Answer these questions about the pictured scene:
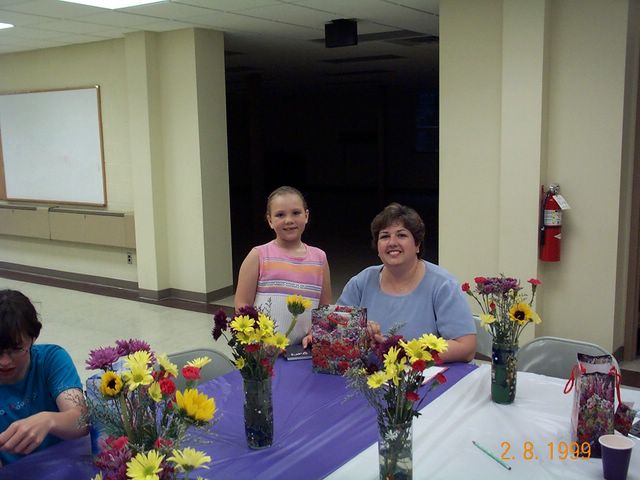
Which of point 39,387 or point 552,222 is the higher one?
point 552,222

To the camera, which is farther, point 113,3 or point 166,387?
point 113,3

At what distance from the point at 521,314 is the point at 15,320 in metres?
1.59

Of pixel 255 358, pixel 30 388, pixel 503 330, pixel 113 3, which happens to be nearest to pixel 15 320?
pixel 30 388

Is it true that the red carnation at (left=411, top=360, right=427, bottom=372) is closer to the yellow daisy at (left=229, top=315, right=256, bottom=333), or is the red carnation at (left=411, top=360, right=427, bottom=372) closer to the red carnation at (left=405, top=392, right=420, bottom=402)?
the red carnation at (left=405, top=392, right=420, bottom=402)

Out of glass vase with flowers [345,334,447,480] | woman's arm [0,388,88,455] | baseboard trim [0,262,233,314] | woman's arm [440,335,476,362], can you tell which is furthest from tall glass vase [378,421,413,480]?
baseboard trim [0,262,233,314]

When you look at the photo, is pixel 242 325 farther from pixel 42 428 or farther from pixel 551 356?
pixel 551 356

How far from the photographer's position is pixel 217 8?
5441 millimetres

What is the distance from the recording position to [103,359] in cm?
139

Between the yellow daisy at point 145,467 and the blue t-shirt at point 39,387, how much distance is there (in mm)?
979

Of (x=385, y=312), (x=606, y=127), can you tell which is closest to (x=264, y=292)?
(x=385, y=312)

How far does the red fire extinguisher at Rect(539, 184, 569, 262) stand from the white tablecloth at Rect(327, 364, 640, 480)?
8.54 feet

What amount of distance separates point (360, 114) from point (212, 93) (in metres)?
11.7

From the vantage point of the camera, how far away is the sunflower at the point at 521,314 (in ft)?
6.64

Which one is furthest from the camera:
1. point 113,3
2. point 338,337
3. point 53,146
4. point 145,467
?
point 53,146
